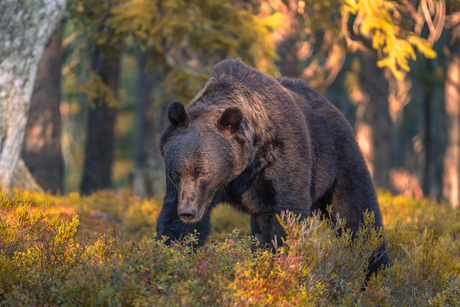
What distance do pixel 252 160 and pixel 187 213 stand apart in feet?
2.90

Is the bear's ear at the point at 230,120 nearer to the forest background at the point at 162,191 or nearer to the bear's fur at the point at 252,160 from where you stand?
the bear's fur at the point at 252,160

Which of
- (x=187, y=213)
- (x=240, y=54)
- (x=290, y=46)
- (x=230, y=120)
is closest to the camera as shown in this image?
(x=187, y=213)

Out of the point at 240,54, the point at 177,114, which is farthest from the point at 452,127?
the point at 177,114

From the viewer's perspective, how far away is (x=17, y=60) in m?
6.88

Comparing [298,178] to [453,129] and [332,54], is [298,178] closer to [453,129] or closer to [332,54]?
[332,54]

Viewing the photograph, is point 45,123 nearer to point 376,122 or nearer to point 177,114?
point 177,114

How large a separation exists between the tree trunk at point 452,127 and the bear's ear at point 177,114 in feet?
45.5

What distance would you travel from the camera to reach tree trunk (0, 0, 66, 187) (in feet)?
22.0

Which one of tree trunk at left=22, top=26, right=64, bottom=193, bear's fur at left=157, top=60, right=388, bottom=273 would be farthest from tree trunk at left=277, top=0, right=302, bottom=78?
bear's fur at left=157, top=60, right=388, bottom=273

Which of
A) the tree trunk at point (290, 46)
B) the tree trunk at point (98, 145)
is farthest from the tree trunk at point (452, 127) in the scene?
the tree trunk at point (98, 145)

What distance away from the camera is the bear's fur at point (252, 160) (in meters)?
3.92

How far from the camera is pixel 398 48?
7781 millimetres

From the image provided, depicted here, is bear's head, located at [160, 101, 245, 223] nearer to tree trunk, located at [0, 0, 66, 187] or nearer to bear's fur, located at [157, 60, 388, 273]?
bear's fur, located at [157, 60, 388, 273]

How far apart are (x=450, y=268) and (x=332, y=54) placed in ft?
31.7
